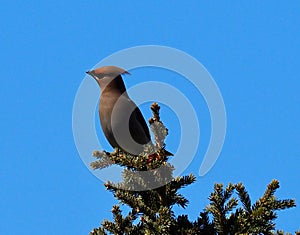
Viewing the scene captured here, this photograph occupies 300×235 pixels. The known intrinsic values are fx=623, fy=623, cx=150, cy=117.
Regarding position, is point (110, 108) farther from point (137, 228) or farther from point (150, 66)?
point (137, 228)

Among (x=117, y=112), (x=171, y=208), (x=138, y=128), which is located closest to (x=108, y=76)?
(x=117, y=112)

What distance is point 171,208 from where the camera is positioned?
416 centimetres

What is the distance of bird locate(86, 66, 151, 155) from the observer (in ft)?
24.2

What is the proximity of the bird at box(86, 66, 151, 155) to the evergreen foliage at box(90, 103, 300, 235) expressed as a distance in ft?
9.33

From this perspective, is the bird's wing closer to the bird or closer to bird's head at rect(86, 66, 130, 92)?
the bird

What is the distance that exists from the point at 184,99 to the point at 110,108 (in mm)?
2286

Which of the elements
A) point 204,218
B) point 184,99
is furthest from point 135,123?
A: point 204,218

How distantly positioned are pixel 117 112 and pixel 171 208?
3.59 m

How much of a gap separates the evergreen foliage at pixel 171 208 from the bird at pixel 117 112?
284 centimetres

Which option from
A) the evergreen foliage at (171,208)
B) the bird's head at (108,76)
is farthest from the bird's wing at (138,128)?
the evergreen foliage at (171,208)

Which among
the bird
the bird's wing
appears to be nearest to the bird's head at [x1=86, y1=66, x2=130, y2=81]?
the bird

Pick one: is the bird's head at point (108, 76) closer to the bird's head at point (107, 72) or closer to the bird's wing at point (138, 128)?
the bird's head at point (107, 72)

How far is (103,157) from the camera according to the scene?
5176 millimetres

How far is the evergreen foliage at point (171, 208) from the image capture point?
13.1ft
